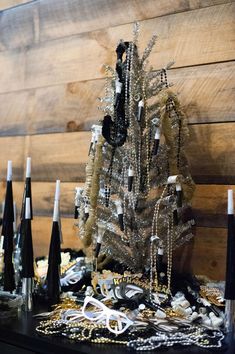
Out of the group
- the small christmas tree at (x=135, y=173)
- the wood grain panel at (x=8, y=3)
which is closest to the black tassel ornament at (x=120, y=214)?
the small christmas tree at (x=135, y=173)

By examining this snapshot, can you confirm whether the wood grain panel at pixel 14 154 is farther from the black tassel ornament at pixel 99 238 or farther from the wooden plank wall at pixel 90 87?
the black tassel ornament at pixel 99 238

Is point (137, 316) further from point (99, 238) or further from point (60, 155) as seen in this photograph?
point (60, 155)

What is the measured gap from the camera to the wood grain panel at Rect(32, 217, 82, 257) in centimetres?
133

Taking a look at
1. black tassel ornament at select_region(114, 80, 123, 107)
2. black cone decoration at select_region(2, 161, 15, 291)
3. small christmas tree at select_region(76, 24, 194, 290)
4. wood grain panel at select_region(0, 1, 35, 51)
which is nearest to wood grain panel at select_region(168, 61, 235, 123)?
small christmas tree at select_region(76, 24, 194, 290)

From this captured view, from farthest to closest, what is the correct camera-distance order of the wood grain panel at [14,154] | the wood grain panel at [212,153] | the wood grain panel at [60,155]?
the wood grain panel at [14,154] → the wood grain panel at [60,155] → the wood grain panel at [212,153]

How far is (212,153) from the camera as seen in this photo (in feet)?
3.53

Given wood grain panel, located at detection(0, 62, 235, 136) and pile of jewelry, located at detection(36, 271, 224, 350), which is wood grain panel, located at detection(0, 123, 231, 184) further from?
pile of jewelry, located at detection(36, 271, 224, 350)

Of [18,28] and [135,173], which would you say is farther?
[18,28]

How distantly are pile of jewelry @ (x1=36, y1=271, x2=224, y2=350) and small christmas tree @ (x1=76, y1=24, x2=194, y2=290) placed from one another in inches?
3.1

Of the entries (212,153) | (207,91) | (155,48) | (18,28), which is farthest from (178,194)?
(18,28)

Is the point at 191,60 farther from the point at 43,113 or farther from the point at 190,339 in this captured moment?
the point at 190,339

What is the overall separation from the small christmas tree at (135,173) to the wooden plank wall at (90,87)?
0.11 m

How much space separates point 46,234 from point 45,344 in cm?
67

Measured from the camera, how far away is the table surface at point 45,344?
2.31 feet
